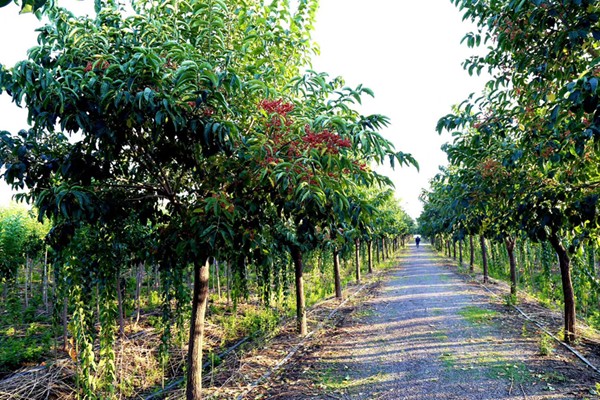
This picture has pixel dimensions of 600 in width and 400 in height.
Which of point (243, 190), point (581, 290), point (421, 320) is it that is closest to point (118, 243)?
point (243, 190)

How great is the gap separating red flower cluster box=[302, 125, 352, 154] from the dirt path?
3662 millimetres

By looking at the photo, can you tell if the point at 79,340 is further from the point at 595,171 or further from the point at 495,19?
the point at 595,171

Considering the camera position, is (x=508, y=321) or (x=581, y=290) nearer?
(x=508, y=321)

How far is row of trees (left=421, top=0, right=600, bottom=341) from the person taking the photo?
290cm

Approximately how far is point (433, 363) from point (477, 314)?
4.20m

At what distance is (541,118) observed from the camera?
408 cm

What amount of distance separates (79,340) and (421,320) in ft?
23.8

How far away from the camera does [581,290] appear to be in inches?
407

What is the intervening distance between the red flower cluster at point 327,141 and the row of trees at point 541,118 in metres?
1.38

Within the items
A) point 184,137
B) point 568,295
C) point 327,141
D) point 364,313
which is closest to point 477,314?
point 364,313

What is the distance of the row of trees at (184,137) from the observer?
2785 mm

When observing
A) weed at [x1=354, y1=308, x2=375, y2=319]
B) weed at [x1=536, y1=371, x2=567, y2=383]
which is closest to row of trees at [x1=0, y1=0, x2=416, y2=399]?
weed at [x1=536, y1=371, x2=567, y2=383]

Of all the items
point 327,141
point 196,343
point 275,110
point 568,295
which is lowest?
point 568,295

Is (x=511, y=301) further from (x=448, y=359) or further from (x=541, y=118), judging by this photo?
(x=541, y=118)
